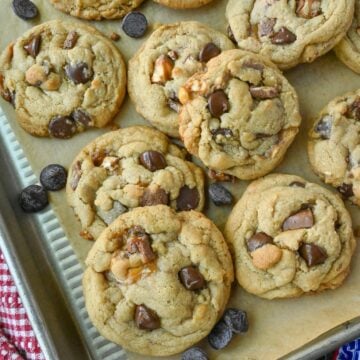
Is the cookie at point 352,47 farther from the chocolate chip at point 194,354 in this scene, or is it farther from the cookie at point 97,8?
the chocolate chip at point 194,354

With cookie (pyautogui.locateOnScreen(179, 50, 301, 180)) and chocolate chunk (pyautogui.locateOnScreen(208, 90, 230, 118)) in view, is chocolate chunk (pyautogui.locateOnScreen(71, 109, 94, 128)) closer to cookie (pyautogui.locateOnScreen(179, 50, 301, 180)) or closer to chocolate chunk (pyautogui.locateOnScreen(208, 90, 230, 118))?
cookie (pyautogui.locateOnScreen(179, 50, 301, 180))

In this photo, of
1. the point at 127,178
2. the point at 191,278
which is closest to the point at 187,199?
the point at 127,178

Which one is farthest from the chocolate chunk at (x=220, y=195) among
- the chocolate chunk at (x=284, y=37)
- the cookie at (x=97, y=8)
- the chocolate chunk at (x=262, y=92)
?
the cookie at (x=97, y=8)

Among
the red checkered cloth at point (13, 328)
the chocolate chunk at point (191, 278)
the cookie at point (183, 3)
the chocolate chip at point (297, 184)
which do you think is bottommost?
the red checkered cloth at point (13, 328)

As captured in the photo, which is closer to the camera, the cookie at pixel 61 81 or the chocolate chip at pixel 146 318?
the chocolate chip at pixel 146 318

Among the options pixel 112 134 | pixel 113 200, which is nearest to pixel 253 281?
pixel 113 200

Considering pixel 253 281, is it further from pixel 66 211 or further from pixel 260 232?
pixel 66 211
